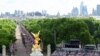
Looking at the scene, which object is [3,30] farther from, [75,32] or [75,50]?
A: [75,50]

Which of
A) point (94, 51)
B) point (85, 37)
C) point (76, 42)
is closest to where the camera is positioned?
point (94, 51)

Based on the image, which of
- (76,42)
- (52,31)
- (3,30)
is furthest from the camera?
(3,30)

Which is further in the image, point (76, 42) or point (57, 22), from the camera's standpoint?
point (57, 22)

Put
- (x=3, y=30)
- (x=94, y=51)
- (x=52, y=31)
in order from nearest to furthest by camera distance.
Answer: (x=94, y=51)
(x=52, y=31)
(x=3, y=30)

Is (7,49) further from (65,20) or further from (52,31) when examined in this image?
(65,20)

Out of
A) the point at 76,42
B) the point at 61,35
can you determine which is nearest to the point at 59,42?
the point at 61,35

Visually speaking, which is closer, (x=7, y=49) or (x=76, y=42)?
(x=76, y=42)

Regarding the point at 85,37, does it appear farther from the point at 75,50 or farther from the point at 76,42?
the point at 75,50

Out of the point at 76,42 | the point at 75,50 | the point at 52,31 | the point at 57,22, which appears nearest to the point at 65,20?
the point at 57,22

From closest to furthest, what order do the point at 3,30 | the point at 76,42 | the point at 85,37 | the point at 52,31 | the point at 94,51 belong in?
the point at 94,51
the point at 76,42
the point at 85,37
the point at 52,31
the point at 3,30
